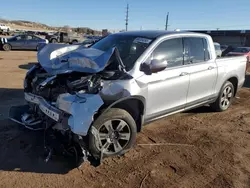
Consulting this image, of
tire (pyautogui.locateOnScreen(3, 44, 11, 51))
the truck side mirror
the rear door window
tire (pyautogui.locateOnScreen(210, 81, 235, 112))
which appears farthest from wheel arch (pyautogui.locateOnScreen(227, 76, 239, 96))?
tire (pyautogui.locateOnScreen(3, 44, 11, 51))

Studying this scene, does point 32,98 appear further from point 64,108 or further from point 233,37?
point 233,37

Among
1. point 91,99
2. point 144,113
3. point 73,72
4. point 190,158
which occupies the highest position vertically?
point 73,72

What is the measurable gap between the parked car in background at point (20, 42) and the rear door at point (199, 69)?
18521mm

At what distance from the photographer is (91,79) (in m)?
3.73

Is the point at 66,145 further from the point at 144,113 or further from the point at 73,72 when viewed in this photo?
the point at 144,113

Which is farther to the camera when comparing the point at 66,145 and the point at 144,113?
the point at 144,113

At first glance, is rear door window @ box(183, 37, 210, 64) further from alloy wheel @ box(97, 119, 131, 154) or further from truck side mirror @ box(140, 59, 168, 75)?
alloy wheel @ box(97, 119, 131, 154)

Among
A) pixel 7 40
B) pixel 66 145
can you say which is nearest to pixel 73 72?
pixel 66 145

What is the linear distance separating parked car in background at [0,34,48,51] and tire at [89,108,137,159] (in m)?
19.6

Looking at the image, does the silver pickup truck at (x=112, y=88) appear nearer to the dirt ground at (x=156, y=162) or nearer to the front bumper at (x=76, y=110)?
the front bumper at (x=76, y=110)

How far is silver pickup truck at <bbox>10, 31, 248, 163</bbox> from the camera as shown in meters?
3.56

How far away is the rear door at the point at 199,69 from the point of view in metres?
5.12

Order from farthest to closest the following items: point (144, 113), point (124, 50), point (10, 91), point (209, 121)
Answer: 1. point (10, 91)
2. point (209, 121)
3. point (124, 50)
4. point (144, 113)

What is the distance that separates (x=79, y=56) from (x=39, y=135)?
5.26 ft
